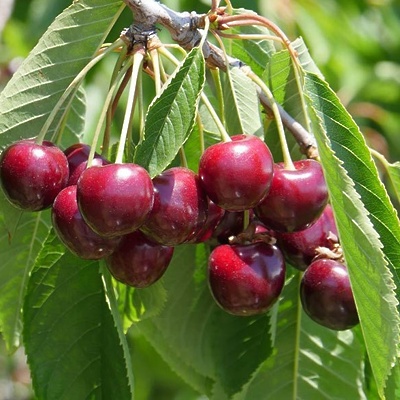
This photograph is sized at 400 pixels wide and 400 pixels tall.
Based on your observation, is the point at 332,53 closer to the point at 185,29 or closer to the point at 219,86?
the point at 219,86

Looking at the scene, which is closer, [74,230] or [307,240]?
[74,230]

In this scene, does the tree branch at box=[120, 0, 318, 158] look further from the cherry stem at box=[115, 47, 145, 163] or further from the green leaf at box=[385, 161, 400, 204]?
the green leaf at box=[385, 161, 400, 204]

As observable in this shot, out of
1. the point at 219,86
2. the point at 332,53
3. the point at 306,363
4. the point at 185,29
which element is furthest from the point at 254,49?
the point at 332,53

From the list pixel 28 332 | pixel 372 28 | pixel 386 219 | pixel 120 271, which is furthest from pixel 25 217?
pixel 372 28

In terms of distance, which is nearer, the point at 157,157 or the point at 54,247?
the point at 157,157

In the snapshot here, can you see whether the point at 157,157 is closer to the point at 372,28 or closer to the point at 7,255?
the point at 7,255

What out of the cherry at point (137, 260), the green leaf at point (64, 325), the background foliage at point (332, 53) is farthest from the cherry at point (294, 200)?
the background foliage at point (332, 53)

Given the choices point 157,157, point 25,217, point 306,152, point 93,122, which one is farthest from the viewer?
Answer: point 93,122
